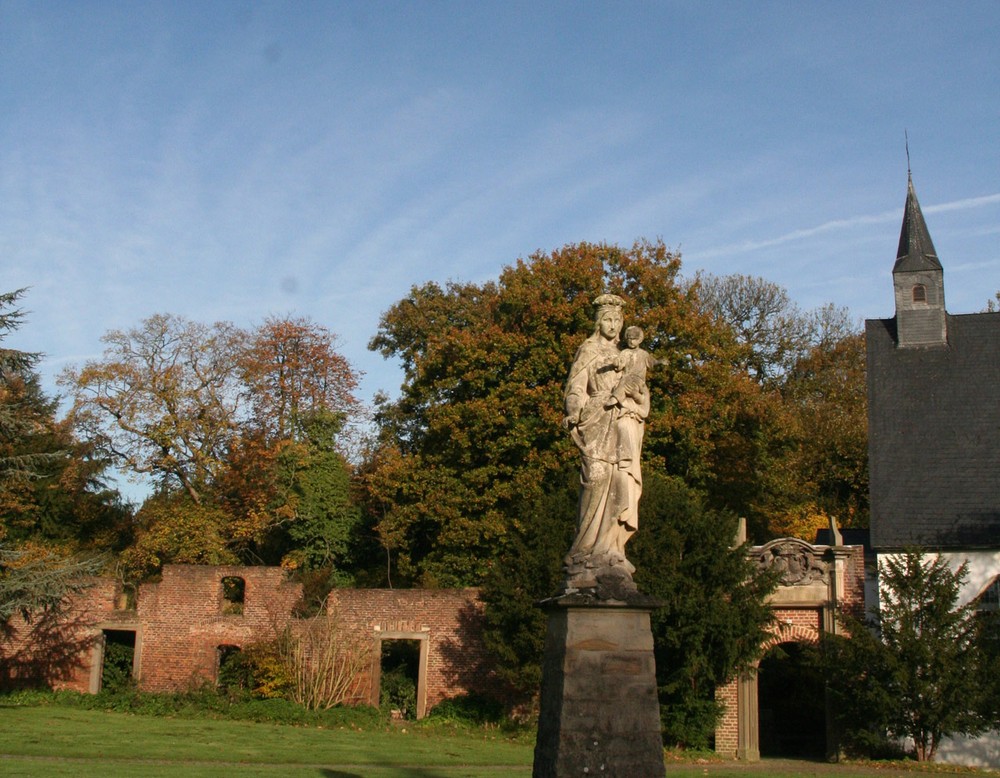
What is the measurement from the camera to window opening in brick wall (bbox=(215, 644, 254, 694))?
934 inches

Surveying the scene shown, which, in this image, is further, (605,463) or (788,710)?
(788,710)

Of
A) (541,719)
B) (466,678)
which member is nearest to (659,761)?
(541,719)

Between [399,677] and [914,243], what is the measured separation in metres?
16.1

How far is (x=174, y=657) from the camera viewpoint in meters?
25.2

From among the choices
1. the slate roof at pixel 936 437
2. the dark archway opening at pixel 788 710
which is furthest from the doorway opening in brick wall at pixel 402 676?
the slate roof at pixel 936 437

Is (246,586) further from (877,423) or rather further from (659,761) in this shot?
(659,761)

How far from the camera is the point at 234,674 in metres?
24.4

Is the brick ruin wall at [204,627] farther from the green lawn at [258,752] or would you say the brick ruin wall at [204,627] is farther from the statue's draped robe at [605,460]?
the statue's draped robe at [605,460]

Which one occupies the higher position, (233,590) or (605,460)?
(605,460)

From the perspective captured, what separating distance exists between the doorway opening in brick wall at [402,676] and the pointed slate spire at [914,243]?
47.0ft

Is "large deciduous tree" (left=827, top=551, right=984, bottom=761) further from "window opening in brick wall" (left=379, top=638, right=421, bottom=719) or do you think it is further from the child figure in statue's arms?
the child figure in statue's arms

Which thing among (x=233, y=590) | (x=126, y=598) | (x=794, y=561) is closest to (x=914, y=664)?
(x=794, y=561)

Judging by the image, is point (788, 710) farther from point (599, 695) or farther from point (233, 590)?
point (599, 695)

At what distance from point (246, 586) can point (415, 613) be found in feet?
13.7
